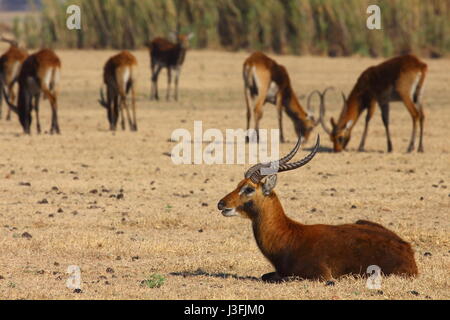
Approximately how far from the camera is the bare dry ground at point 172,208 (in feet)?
23.7

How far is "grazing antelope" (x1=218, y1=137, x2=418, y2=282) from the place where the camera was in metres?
7.26

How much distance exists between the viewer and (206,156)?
619 inches

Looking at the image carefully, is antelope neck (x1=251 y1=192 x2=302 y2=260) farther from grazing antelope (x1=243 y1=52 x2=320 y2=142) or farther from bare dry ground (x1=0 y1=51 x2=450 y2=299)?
grazing antelope (x1=243 y1=52 x2=320 y2=142)

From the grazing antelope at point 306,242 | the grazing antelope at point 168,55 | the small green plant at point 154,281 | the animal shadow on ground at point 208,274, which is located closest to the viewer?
the small green plant at point 154,281

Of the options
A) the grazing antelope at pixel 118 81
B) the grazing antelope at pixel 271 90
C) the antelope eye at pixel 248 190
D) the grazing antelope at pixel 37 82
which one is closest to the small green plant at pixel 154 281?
the antelope eye at pixel 248 190

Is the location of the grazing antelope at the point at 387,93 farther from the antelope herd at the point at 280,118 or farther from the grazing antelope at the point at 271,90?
the grazing antelope at the point at 271,90

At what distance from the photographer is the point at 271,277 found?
735cm

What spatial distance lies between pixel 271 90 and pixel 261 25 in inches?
787

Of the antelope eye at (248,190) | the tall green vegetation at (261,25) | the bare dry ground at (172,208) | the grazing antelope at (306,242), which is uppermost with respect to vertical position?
the tall green vegetation at (261,25)

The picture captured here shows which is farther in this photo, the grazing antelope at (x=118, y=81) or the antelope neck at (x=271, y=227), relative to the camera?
the grazing antelope at (x=118, y=81)

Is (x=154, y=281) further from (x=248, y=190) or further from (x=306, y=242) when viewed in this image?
(x=306, y=242)

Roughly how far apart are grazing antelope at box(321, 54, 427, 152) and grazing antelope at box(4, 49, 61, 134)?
17.6 feet

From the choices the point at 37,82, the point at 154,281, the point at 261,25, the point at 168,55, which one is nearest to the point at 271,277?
the point at 154,281

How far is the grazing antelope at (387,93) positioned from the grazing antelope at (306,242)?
9.13 metres
